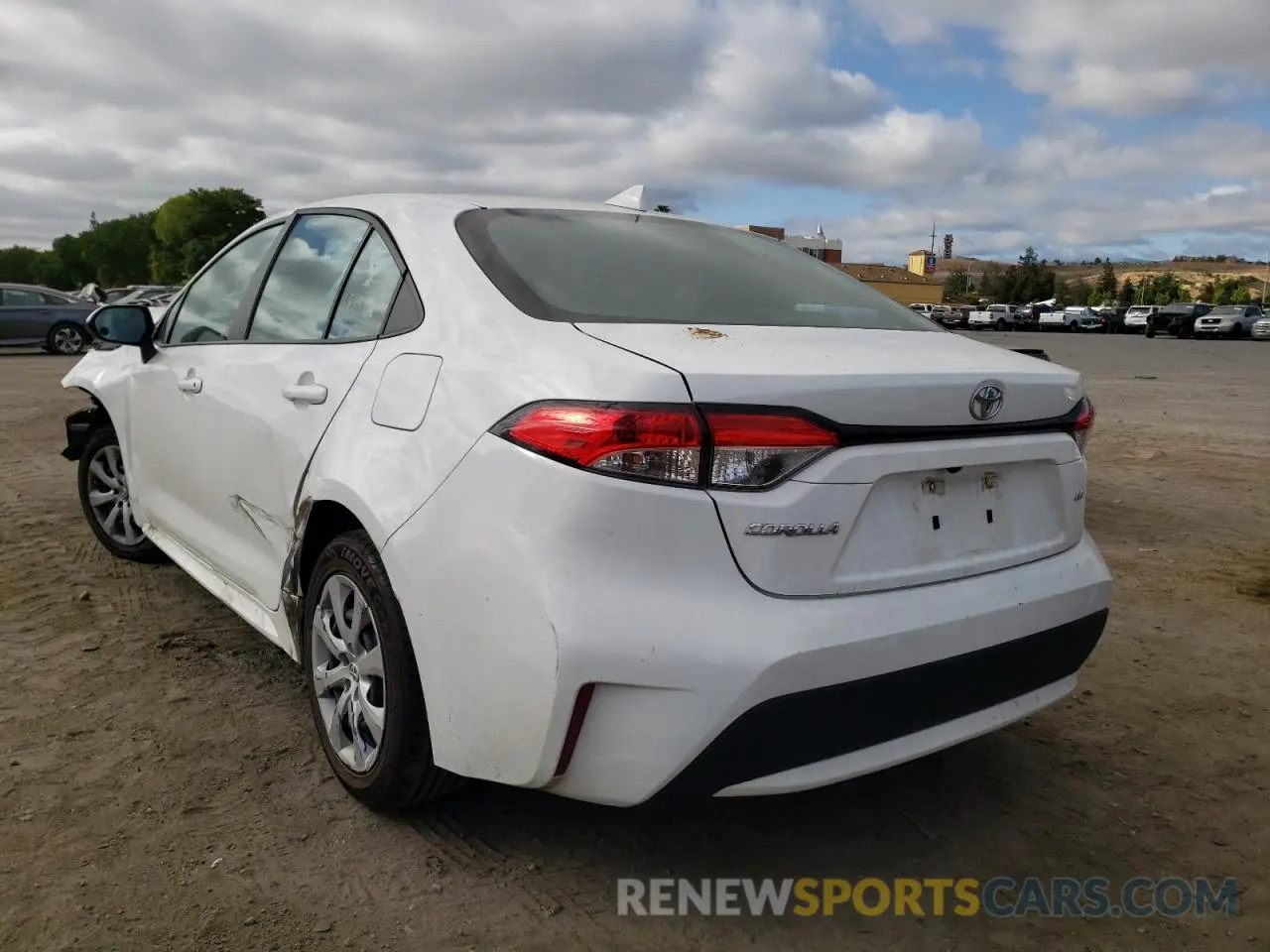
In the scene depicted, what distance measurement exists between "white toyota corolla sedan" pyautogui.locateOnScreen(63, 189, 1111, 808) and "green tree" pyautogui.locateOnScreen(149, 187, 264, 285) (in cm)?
9077

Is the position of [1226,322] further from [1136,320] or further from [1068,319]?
[1068,319]

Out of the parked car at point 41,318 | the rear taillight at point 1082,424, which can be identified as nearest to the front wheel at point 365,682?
the rear taillight at point 1082,424

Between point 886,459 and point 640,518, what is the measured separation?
54cm

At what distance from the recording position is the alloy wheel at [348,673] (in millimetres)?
2504

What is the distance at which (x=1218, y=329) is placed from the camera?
132 feet

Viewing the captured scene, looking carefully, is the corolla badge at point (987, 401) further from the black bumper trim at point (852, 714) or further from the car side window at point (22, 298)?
the car side window at point (22, 298)

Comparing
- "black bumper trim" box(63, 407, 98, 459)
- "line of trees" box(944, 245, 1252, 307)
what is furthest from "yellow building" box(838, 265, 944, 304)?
"black bumper trim" box(63, 407, 98, 459)

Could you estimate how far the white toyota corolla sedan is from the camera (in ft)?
6.39

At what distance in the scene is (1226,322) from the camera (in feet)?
132

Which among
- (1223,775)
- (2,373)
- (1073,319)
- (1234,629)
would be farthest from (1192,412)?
(1073,319)

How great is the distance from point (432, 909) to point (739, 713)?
2.84 ft

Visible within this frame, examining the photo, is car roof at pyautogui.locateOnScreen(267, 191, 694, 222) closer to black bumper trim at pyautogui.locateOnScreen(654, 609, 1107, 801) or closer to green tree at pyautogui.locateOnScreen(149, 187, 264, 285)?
black bumper trim at pyautogui.locateOnScreen(654, 609, 1107, 801)

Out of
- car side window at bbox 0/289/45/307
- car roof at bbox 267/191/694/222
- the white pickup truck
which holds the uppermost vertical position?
car roof at bbox 267/191/694/222

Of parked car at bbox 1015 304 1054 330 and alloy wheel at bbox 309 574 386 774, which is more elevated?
alloy wheel at bbox 309 574 386 774
